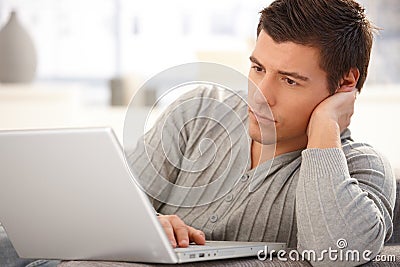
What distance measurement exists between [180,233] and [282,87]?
0.40 meters

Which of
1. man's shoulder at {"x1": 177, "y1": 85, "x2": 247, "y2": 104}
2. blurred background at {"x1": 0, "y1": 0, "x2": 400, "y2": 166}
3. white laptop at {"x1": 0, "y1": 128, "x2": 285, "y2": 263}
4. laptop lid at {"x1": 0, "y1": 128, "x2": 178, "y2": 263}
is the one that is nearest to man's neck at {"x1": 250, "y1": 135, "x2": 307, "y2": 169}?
man's shoulder at {"x1": 177, "y1": 85, "x2": 247, "y2": 104}

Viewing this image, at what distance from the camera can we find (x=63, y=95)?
479cm

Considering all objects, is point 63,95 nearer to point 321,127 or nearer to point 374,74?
point 374,74

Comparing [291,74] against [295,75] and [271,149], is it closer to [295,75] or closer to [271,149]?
[295,75]

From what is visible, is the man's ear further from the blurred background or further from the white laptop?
the blurred background

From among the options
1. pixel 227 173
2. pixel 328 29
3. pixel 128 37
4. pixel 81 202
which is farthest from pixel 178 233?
pixel 128 37

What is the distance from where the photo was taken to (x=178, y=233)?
1.43 metres

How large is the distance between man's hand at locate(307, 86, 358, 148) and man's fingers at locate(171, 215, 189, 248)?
0.31 meters

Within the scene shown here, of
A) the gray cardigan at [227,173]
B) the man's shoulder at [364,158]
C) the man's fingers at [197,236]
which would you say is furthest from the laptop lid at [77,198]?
the man's shoulder at [364,158]

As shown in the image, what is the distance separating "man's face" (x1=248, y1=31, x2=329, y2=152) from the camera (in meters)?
1.63

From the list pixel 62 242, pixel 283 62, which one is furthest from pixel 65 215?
pixel 283 62

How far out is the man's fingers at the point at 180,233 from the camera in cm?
140

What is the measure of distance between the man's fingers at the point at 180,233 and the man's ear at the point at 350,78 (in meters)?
0.50

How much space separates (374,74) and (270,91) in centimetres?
371
